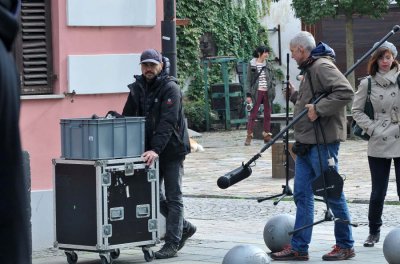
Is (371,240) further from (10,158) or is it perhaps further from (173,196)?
(10,158)

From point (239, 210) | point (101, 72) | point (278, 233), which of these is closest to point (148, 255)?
point (278, 233)

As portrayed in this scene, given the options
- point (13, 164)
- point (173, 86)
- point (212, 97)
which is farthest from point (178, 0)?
point (13, 164)

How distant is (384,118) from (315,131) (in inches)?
46.5

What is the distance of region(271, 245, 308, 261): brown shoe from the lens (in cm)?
898

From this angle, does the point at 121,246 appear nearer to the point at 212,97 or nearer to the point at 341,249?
the point at 341,249

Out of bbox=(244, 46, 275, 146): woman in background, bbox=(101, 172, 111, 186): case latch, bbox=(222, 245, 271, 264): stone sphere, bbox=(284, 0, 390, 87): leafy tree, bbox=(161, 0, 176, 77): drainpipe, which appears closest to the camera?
bbox=(222, 245, 271, 264): stone sphere

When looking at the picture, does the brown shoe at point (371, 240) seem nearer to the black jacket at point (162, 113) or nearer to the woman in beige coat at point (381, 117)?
the woman in beige coat at point (381, 117)

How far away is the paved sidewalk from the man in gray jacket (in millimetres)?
208

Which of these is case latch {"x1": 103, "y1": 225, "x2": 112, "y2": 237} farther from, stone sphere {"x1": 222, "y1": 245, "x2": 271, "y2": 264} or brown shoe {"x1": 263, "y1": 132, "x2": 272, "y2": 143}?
brown shoe {"x1": 263, "y1": 132, "x2": 272, "y2": 143}

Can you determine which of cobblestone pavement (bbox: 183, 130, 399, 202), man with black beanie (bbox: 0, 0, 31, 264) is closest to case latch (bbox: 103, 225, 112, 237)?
cobblestone pavement (bbox: 183, 130, 399, 202)

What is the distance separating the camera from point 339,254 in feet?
29.3

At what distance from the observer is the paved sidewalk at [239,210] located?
9445mm

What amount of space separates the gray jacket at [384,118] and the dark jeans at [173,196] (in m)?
1.76

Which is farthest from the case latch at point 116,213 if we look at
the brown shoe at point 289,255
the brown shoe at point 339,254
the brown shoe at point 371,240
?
the brown shoe at point 371,240
